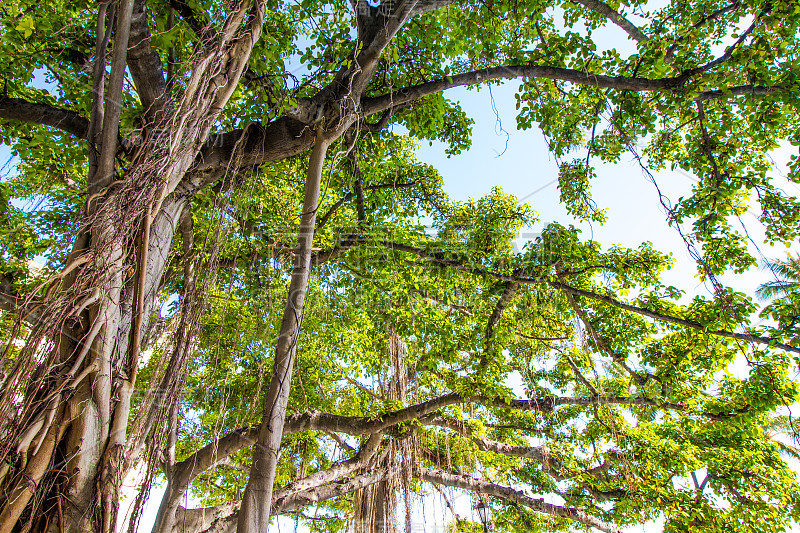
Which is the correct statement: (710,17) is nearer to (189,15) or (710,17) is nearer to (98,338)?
(189,15)

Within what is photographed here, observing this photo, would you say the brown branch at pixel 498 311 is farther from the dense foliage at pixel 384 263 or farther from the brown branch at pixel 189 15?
the brown branch at pixel 189 15

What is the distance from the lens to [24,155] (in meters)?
3.47

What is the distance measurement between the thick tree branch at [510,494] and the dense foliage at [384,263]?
5 cm

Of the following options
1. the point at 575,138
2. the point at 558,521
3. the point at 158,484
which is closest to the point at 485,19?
the point at 575,138

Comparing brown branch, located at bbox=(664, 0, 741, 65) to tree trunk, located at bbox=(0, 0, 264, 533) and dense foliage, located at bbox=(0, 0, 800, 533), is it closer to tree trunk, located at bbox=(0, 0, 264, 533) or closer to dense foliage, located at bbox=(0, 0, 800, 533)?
dense foliage, located at bbox=(0, 0, 800, 533)

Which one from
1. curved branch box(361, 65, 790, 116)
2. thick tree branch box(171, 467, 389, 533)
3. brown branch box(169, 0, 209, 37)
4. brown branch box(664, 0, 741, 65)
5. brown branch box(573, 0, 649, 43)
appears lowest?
thick tree branch box(171, 467, 389, 533)

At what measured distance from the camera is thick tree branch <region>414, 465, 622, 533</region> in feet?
16.3

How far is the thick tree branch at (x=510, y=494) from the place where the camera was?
195 inches

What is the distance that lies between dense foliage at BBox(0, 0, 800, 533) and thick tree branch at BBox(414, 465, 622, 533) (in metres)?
0.05

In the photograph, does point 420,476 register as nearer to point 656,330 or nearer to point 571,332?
point 571,332

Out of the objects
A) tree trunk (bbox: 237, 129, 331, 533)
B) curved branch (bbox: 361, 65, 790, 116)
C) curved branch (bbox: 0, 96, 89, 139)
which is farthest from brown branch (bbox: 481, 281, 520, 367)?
curved branch (bbox: 0, 96, 89, 139)

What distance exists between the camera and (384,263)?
14.0 feet

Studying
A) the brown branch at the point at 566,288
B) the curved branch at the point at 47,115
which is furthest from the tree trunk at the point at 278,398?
the curved branch at the point at 47,115

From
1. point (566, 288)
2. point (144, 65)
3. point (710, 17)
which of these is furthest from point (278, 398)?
point (710, 17)
